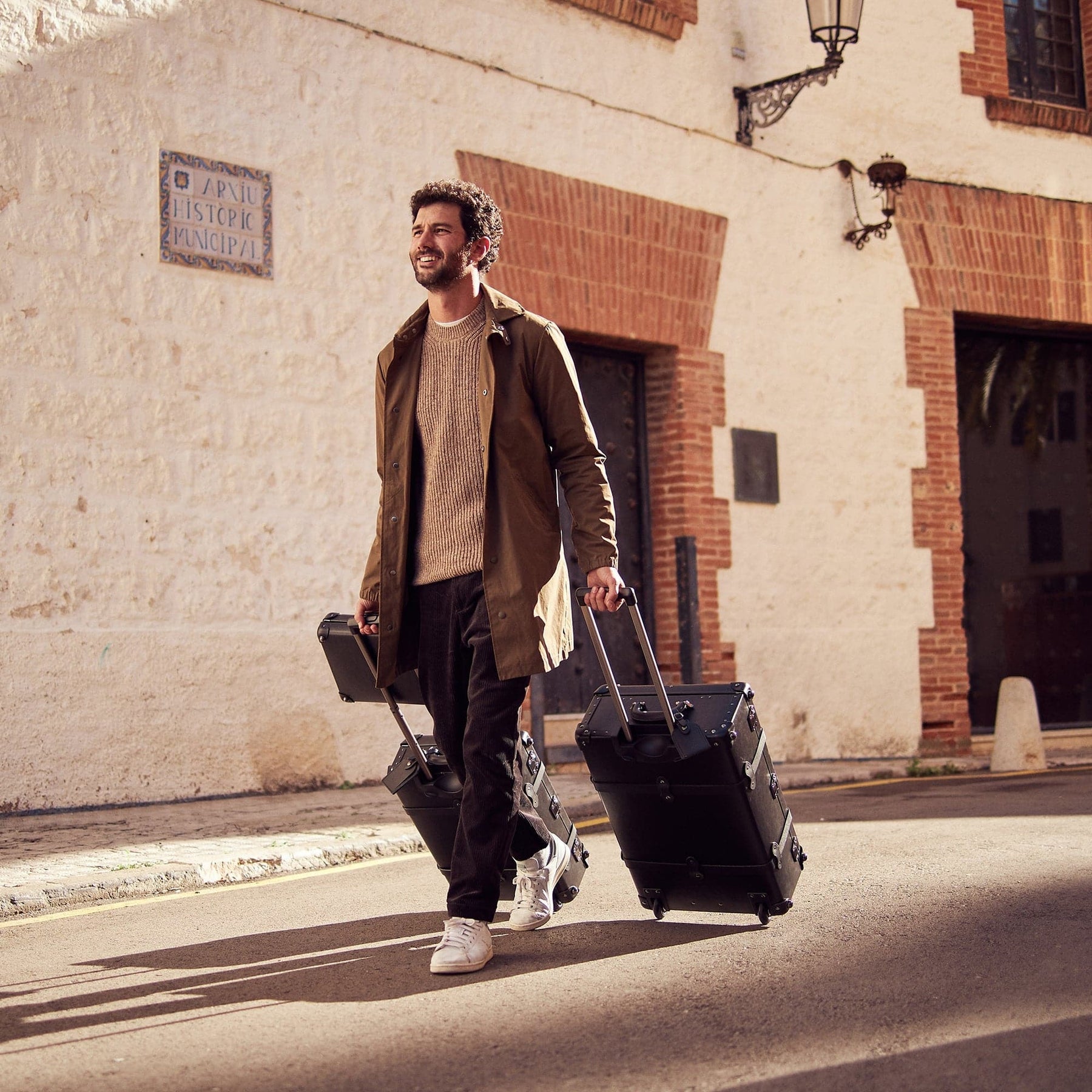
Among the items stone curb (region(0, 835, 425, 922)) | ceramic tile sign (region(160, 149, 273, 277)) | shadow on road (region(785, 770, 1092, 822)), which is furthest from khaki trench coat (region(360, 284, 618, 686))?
ceramic tile sign (region(160, 149, 273, 277))

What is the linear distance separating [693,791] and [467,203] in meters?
1.80

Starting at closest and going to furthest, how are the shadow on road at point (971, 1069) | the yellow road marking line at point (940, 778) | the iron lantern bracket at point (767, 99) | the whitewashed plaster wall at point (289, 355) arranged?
the shadow on road at point (971, 1069), the whitewashed plaster wall at point (289, 355), the yellow road marking line at point (940, 778), the iron lantern bracket at point (767, 99)

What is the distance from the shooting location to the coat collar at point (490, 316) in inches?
176

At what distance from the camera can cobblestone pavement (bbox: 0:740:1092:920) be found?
5.75 m

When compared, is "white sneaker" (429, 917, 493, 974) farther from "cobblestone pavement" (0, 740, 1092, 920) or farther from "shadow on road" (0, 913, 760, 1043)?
"cobblestone pavement" (0, 740, 1092, 920)

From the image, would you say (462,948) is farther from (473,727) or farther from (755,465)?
(755,465)

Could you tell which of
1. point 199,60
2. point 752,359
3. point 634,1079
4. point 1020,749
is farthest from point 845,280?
point 634,1079

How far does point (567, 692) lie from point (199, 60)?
4.63 meters

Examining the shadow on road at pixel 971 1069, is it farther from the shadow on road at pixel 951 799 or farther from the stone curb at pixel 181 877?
the shadow on road at pixel 951 799

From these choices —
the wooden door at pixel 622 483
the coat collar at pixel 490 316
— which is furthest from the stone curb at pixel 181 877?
the wooden door at pixel 622 483

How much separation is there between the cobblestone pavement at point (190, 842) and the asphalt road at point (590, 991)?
193mm

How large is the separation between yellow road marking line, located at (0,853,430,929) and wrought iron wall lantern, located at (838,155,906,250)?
6906mm

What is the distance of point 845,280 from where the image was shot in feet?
39.1

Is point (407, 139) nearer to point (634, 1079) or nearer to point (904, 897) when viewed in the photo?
point (904, 897)
